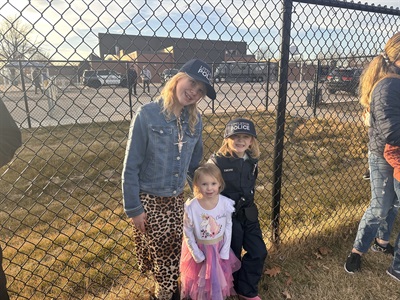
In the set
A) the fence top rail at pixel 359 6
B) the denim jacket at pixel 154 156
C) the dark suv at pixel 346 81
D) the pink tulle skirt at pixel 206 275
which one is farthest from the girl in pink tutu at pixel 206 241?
the dark suv at pixel 346 81

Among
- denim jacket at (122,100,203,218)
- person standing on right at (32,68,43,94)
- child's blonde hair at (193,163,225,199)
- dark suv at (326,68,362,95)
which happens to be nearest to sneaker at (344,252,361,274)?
child's blonde hair at (193,163,225,199)

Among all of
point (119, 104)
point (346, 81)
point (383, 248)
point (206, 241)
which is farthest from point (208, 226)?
point (346, 81)

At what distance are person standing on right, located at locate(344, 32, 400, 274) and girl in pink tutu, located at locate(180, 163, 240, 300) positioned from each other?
121 centimetres

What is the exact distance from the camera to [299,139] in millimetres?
7898

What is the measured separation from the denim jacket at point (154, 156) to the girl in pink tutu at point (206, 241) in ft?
0.68

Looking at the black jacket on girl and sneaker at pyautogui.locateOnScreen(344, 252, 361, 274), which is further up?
the black jacket on girl

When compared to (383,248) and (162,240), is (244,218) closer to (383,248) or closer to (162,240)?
(162,240)

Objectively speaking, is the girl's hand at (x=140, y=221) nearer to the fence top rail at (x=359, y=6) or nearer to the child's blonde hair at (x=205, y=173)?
the child's blonde hair at (x=205, y=173)

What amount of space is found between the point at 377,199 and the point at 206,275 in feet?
4.97

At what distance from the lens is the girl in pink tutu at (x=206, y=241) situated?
7.18 feet

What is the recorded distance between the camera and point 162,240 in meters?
2.03

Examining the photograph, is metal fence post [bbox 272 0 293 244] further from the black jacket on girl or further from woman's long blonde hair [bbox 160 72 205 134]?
woman's long blonde hair [bbox 160 72 205 134]

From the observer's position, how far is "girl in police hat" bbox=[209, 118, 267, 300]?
2264 mm

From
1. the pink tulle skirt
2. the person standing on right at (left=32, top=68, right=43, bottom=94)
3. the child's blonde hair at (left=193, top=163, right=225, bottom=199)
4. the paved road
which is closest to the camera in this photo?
the child's blonde hair at (left=193, top=163, right=225, bottom=199)
